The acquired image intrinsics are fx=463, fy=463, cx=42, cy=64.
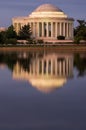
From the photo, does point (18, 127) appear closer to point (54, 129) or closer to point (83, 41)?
point (54, 129)

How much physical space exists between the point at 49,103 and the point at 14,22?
10544 cm

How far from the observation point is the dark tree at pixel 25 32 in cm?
10725

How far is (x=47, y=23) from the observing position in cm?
11819

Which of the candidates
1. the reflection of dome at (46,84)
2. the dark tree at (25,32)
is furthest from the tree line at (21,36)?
the reflection of dome at (46,84)

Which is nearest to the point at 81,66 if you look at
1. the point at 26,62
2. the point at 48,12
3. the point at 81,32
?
the point at 26,62

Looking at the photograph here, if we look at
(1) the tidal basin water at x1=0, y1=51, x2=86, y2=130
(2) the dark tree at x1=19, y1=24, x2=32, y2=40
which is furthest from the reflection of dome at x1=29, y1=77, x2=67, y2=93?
(2) the dark tree at x1=19, y1=24, x2=32, y2=40

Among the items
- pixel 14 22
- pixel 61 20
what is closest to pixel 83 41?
pixel 61 20

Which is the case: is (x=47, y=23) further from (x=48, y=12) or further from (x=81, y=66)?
(x=81, y=66)

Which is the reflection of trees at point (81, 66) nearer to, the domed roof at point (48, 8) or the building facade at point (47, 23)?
the building facade at point (47, 23)

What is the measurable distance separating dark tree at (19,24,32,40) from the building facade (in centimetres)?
685

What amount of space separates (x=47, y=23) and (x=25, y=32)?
11468 millimetres

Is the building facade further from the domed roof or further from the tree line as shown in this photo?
the tree line

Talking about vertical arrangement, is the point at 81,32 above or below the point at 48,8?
below

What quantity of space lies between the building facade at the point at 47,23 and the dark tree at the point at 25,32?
22.5ft
